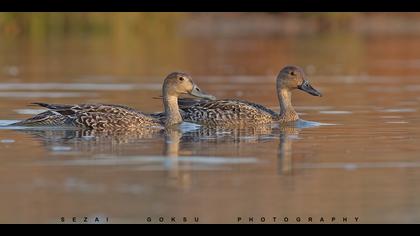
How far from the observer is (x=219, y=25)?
64.2 m

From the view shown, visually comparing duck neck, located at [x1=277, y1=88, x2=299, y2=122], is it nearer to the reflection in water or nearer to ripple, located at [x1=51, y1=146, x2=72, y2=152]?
the reflection in water

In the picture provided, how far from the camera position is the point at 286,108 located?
567 inches

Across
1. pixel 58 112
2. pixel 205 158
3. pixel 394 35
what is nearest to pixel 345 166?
pixel 205 158

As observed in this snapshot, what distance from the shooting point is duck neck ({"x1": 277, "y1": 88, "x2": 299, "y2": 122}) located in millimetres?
14172

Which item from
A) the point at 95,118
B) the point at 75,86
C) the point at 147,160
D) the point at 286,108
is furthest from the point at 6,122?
the point at 75,86

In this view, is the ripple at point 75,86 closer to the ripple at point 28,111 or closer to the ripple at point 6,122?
the ripple at point 28,111

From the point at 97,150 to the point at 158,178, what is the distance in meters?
1.96

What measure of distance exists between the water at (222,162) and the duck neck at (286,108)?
0.29 metres

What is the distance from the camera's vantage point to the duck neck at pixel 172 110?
13375mm

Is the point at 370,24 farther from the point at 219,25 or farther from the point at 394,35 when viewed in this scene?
the point at 394,35

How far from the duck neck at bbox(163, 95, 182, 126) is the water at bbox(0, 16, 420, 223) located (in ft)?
0.53

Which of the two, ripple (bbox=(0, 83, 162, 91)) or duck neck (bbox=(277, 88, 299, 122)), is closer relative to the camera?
duck neck (bbox=(277, 88, 299, 122))

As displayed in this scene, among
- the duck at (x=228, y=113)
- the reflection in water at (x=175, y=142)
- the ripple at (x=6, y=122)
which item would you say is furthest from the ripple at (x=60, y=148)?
the duck at (x=228, y=113)

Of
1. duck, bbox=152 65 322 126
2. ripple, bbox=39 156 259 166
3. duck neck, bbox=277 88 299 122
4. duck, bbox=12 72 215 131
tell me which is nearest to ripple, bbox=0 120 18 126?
duck, bbox=12 72 215 131
